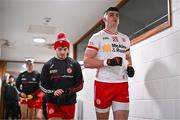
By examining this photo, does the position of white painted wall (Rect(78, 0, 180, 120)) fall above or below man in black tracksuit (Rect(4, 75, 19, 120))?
above

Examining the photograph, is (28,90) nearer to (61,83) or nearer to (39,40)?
(39,40)

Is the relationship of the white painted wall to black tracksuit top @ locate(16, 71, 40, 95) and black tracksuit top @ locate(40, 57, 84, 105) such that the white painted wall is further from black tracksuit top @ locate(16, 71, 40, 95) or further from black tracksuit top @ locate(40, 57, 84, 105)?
black tracksuit top @ locate(16, 71, 40, 95)

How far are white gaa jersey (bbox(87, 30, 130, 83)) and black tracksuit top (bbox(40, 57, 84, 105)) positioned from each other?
535mm

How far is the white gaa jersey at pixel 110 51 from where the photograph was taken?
7.35 feet

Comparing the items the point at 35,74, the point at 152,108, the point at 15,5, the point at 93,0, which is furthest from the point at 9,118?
the point at 152,108

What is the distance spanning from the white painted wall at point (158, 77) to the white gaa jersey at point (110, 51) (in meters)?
0.37

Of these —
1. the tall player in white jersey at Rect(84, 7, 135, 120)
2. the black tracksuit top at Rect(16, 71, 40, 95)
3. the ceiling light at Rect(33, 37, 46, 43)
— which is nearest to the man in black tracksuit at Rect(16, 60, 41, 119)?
the black tracksuit top at Rect(16, 71, 40, 95)

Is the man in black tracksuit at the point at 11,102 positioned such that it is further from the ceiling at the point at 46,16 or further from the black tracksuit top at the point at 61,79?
the black tracksuit top at the point at 61,79

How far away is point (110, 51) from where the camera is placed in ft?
7.49

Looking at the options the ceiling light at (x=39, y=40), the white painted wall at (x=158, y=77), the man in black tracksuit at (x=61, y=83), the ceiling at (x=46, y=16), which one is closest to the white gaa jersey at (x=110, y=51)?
the white painted wall at (x=158, y=77)

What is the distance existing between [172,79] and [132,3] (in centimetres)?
169

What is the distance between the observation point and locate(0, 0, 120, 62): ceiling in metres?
3.96

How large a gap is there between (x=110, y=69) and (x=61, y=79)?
0.69 m

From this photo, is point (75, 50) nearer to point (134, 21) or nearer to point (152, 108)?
point (134, 21)
